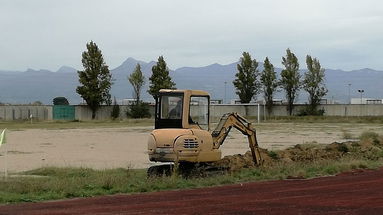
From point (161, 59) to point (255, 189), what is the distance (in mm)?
82109

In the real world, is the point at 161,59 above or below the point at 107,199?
above

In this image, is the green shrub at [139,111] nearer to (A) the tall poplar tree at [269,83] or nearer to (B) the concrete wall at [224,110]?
(B) the concrete wall at [224,110]

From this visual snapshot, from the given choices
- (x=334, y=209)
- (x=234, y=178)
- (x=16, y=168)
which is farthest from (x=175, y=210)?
(x=16, y=168)

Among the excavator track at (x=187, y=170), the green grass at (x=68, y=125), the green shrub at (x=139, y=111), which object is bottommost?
the green grass at (x=68, y=125)

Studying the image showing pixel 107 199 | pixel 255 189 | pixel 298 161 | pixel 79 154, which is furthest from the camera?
pixel 79 154

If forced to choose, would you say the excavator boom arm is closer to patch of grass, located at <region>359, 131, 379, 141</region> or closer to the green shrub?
patch of grass, located at <region>359, 131, 379, 141</region>

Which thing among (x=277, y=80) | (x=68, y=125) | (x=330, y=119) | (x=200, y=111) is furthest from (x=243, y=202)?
(x=277, y=80)

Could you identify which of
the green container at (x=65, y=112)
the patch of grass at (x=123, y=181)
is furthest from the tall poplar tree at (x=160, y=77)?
the patch of grass at (x=123, y=181)

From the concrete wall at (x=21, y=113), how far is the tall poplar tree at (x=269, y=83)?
35.1 m

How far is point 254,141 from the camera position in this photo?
18.7 metres

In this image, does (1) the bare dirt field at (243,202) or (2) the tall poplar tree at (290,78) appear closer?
(1) the bare dirt field at (243,202)

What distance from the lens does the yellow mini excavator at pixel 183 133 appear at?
15.6 m

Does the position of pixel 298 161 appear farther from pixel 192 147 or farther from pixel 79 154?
Result: pixel 79 154

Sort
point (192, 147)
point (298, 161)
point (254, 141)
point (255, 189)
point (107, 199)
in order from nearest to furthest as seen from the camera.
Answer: point (107, 199)
point (255, 189)
point (192, 147)
point (254, 141)
point (298, 161)
